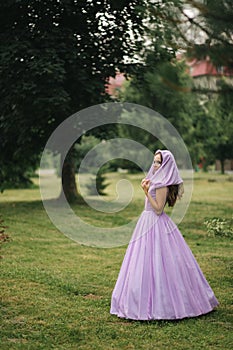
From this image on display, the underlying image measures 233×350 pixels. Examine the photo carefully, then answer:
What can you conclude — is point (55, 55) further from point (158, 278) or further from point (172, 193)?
point (158, 278)

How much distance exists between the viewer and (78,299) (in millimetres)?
7957

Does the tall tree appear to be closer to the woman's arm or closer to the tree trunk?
the tree trunk

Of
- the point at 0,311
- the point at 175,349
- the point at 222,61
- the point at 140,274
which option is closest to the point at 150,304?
the point at 140,274

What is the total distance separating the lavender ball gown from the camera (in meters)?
6.68

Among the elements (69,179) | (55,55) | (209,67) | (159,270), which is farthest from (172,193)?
(69,179)

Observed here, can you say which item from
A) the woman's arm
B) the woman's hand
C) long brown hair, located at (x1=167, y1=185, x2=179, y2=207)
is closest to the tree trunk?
long brown hair, located at (x1=167, y1=185, x2=179, y2=207)

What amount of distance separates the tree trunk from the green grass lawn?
431cm

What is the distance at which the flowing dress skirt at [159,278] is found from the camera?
6676 mm

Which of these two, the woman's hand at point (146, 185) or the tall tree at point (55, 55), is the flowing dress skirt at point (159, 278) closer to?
the woman's hand at point (146, 185)

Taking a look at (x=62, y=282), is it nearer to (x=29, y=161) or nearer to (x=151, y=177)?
(x=151, y=177)

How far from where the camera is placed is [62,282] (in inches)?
353

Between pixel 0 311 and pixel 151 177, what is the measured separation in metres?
2.60

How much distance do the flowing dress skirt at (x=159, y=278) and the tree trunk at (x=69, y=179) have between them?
12.2 m

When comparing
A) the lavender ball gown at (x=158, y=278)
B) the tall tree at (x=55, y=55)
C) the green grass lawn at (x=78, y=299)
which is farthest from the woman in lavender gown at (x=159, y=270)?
the tall tree at (x=55, y=55)
